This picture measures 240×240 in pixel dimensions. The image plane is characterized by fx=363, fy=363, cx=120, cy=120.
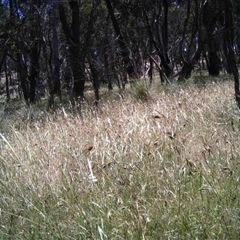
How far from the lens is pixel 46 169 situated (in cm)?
284

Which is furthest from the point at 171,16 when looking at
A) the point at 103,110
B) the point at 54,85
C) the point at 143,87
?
the point at 103,110

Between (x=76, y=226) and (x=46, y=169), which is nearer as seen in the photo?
(x=76, y=226)

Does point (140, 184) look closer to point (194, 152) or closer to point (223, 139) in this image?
point (194, 152)

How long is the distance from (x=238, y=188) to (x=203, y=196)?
0.70 ft

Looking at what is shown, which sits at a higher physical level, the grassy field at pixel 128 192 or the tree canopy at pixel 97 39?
the tree canopy at pixel 97 39

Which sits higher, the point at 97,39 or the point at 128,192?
the point at 97,39

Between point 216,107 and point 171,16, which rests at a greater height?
point 171,16

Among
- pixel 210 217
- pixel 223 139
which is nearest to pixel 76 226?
pixel 210 217

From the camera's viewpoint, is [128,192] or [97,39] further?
[97,39]

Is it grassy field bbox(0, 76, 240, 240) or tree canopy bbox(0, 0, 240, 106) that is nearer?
grassy field bbox(0, 76, 240, 240)

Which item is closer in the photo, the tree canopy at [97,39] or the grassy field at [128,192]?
the grassy field at [128,192]

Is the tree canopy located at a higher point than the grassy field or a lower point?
higher

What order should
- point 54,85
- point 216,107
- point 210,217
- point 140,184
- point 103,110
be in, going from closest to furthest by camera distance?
point 210,217, point 140,184, point 216,107, point 103,110, point 54,85

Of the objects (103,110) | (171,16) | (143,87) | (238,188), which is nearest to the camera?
(238,188)
